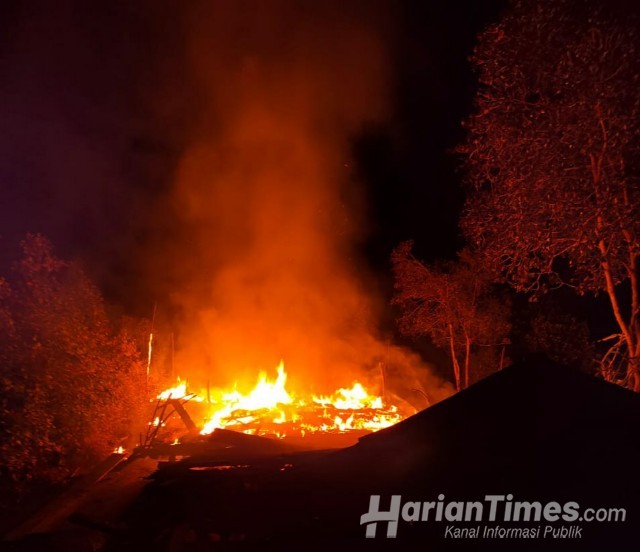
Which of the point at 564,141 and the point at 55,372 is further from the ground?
the point at 564,141

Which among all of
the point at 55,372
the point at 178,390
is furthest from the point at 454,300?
the point at 55,372

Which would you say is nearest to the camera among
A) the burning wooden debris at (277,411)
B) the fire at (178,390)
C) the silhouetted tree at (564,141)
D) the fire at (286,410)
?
the silhouetted tree at (564,141)

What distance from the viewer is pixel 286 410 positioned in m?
16.8

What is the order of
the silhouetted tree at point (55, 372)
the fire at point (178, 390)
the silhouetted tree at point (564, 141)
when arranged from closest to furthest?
the silhouetted tree at point (564, 141) → the silhouetted tree at point (55, 372) → the fire at point (178, 390)

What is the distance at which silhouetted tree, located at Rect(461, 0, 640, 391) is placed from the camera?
735 centimetres

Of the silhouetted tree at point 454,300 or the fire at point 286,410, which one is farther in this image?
the silhouetted tree at point 454,300

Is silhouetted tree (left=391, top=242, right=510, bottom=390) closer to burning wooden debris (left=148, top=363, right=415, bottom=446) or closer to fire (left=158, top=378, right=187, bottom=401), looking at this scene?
burning wooden debris (left=148, top=363, right=415, bottom=446)

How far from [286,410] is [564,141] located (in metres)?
12.3

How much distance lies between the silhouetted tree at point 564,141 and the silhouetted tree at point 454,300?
918 cm

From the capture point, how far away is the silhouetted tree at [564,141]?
7.35m

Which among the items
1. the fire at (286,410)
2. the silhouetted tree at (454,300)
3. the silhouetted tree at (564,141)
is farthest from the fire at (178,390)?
the silhouetted tree at (564,141)

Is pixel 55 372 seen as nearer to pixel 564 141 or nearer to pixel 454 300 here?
pixel 564 141

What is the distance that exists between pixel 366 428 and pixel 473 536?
42.6 ft

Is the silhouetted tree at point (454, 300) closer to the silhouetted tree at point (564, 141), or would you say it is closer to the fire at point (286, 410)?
the fire at point (286, 410)
